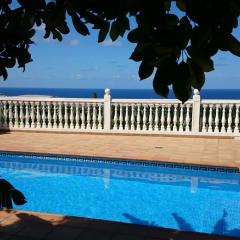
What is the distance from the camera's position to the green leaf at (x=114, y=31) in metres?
1.28

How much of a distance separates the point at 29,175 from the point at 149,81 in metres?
7.28

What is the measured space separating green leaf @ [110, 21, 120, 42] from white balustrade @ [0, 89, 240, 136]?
9.24m

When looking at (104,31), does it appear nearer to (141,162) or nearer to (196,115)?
(141,162)

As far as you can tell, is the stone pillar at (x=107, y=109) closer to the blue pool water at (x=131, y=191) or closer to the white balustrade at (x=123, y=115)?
the white balustrade at (x=123, y=115)

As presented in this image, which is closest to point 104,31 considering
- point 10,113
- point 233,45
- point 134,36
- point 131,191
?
point 134,36

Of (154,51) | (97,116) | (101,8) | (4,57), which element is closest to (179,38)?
(154,51)

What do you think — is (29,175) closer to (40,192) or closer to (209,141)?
(40,192)

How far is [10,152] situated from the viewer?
343 inches

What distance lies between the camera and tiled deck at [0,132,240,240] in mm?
3611

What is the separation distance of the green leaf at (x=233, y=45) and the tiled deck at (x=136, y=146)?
22.0 feet

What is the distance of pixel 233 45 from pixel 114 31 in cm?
47

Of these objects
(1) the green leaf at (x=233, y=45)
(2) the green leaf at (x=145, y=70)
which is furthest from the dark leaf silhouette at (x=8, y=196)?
(1) the green leaf at (x=233, y=45)

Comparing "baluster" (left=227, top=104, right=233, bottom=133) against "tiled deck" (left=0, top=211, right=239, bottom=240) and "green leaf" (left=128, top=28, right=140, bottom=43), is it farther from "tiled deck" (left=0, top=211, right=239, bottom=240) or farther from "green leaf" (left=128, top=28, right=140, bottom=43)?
"green leaf" (left=128, top=28, right=140, bottom=43)

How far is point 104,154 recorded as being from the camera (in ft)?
27.3
